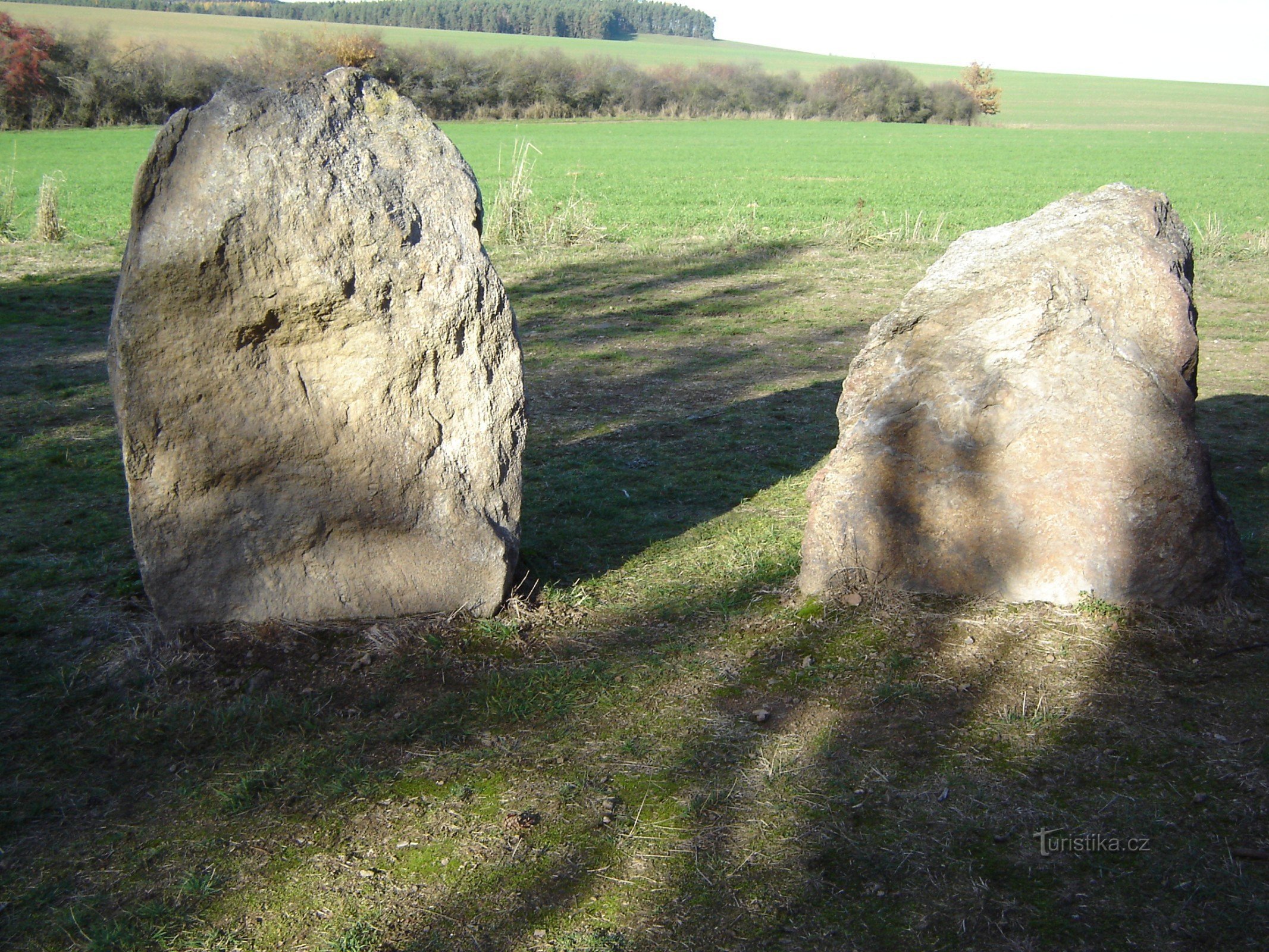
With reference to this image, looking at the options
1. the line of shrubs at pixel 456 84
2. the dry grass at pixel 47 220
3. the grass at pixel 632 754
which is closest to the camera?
the grass at pixel 632 754

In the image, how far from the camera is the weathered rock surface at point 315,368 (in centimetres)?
355

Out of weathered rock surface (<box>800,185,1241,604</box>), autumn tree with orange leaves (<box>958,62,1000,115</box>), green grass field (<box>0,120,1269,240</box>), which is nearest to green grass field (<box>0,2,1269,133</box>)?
autumn tree with orange leaves (<box>958,62,1000,115</box>)

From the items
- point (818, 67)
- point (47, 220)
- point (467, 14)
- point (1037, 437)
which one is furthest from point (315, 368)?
point (467, 14)

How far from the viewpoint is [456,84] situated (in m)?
43.9

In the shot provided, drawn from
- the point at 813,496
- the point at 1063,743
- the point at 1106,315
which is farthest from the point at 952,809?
the point at 1106,315

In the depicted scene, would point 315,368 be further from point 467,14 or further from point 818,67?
point 467,14

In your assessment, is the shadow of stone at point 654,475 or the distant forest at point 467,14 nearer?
the shadow of stone at point 654,475

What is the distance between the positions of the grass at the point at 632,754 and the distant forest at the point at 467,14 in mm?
95692

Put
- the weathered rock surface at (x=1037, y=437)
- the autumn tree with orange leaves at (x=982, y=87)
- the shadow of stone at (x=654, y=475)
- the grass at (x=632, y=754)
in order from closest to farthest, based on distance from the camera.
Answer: the grass at (x=632, y=754), the weathered rock surface at (x=1037, y=437), the shadow of stone at (x=654, y=475), the autumn tree with orange leaves at (x=982, y=87)

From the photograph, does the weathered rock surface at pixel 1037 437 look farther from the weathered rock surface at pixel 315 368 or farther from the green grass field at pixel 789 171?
the green grass field at pixel 789 171

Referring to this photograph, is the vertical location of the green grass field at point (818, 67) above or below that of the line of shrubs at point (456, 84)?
above

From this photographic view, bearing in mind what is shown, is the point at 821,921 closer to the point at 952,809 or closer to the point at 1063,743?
the point at 952,809

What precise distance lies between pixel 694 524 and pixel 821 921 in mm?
2807

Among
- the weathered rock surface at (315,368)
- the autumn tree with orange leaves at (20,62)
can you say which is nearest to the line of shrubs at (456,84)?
the autumn tree with orange leaves at (20,62)
